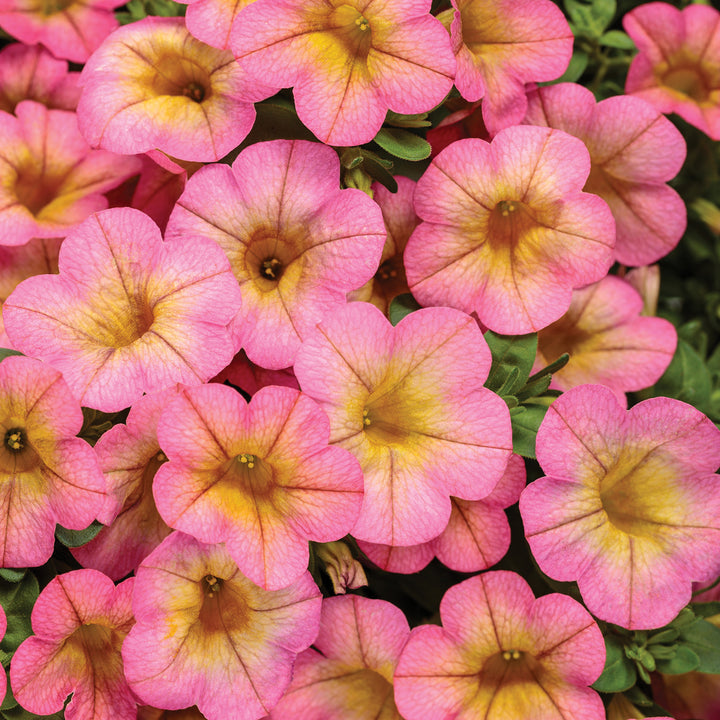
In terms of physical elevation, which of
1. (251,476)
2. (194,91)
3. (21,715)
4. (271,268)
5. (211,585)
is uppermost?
(194,91)

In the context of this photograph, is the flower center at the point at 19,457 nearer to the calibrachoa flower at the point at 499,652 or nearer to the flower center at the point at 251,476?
the flower center at the point at 251,476

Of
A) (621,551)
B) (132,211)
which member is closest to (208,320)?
(132,211)

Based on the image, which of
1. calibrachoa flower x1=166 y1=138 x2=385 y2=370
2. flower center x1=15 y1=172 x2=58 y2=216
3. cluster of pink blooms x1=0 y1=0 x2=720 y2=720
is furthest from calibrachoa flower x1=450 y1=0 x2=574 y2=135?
flower center x1=15 y1=172 x2=58 y2=216

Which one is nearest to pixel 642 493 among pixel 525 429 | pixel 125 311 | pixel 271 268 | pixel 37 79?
pixel 525 429

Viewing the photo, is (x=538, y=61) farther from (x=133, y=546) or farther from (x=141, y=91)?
(x=133, y=546)

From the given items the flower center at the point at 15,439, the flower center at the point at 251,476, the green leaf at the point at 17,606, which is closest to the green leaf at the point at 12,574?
the green leaf at the point at 17,606

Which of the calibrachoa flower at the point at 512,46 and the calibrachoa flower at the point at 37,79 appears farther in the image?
the calibrachoa flower at the point at 37,79

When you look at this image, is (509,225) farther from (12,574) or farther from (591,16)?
(12,574)
